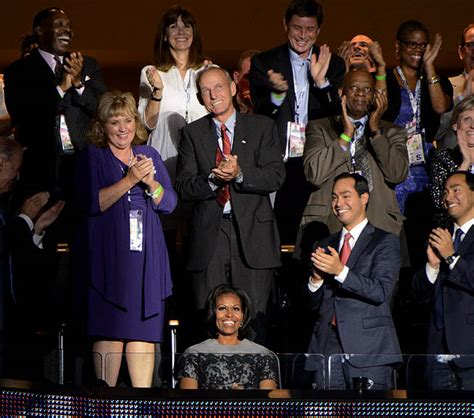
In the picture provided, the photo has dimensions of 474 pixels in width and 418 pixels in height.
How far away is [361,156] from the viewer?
7.25 metres

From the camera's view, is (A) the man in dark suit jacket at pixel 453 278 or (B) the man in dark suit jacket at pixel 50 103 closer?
(A) the man in dark suit jacket at pixel 453 278

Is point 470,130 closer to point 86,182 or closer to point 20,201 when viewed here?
point 86,182

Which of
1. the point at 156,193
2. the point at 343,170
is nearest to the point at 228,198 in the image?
the point at 156,193

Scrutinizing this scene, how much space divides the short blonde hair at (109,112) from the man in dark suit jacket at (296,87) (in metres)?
1.11

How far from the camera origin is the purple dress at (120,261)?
6.47 metres

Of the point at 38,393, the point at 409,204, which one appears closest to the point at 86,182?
the point at 409,204

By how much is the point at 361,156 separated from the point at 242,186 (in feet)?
2.73

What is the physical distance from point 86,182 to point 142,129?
16.5 inches

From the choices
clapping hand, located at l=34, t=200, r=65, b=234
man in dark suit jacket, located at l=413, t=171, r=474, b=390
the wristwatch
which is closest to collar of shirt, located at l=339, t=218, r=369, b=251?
man in dark suit jacket, located at l=413, t=171, r=474, b=390

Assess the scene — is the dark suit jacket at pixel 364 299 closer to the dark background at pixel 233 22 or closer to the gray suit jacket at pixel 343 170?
the gray suit jacket at pixel 343 170

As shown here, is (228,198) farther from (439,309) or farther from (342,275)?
(439,309)

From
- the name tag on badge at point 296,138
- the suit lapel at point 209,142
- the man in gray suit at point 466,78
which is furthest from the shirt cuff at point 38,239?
Answer: the man in gray suit at point 466,78

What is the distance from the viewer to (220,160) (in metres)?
6.96

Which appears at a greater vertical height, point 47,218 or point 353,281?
point 47,218
